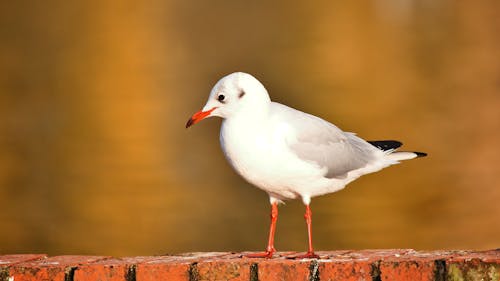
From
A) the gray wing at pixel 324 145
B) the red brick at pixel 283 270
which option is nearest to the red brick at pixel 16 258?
the red brick at pixel 283 270

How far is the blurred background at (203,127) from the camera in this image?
9.03m

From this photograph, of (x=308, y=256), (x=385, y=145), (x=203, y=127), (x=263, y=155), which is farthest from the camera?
(x=203, y=127)

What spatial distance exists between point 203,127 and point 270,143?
5.72 metres

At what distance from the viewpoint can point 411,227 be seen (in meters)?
9.10

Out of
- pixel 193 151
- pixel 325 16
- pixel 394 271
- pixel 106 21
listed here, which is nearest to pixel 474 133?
pixel 325 16

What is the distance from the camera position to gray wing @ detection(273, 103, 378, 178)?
389 centimetres

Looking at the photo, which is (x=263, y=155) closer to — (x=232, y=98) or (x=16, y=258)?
(x=232, y=98)

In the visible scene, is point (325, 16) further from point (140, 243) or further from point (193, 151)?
point (140, 243)

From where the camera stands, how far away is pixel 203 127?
9.48m

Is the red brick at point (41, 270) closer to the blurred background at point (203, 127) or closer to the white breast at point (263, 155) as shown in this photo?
the white breast at point (263, 155)

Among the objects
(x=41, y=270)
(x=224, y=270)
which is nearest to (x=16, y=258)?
(x=41, y=270)

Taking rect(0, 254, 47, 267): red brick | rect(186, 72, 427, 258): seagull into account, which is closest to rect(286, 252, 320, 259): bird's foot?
rect(186, 72, 427, 258): seagull

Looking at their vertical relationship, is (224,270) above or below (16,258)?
below

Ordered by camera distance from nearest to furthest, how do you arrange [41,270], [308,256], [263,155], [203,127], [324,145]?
1. [41,270]
2. [308,256]
3. [263,155]
4. [324,145]
5. [203,127]
